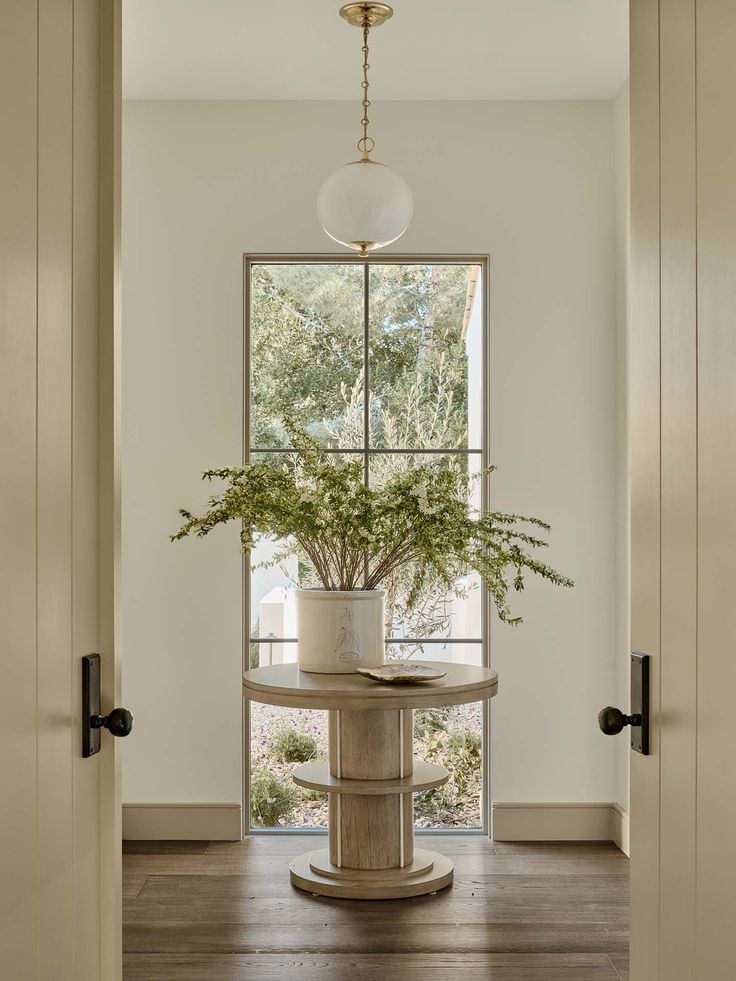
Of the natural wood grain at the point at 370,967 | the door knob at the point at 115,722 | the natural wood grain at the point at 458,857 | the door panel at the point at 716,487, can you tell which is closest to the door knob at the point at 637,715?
the door panel at the point at 716,487

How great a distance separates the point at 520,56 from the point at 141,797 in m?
3.34

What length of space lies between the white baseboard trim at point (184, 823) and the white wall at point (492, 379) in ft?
0.16

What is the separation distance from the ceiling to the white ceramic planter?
2002 mm

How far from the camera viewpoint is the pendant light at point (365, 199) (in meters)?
3.34

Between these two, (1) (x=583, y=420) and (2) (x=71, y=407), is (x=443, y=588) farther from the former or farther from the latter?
(2) (x=71, y=407)

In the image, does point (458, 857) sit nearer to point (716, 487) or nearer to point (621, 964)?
point (621, 964)

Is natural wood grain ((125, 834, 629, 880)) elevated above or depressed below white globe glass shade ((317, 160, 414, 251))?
below

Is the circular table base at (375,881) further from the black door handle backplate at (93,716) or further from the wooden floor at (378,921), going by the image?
the black door handle backplate at (93,716)

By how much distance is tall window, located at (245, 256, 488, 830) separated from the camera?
4309 mm

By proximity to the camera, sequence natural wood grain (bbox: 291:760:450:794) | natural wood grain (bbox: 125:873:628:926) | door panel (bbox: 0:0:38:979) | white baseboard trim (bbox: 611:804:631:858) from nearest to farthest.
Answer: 1. door panel (bbox: 0:0:38:979)
2. natural wood grain (bbox: 125:873:628:926)
3. natural wood grain (bbox: 291:760:450:794)
4. white baseboard trim (bbox: 611:804:631:858)

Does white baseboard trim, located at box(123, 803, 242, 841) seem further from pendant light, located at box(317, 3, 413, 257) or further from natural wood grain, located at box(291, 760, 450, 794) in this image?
pendant light, located at box(317, 3, 413, 257)

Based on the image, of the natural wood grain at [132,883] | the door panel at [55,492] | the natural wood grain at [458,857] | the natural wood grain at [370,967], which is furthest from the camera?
the natural wood grain at [458,857]

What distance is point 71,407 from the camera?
152 centimetres

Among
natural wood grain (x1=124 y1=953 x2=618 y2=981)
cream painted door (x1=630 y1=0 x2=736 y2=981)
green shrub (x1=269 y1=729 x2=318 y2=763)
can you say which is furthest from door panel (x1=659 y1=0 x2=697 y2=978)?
green shrub (x1=269 y1=729 x2=318 y2=763)
